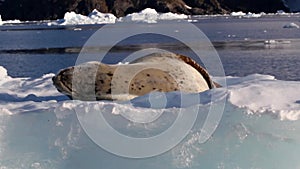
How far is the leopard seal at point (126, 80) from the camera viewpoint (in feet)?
17.1

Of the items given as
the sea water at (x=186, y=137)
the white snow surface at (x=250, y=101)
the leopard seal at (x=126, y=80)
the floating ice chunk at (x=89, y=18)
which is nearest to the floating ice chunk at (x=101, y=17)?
the floating ice chunk at (x=89, y=18)

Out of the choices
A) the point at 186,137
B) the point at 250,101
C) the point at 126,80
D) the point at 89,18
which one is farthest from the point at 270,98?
the point at 89,18

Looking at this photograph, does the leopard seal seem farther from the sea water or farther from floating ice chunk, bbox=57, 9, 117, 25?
floating ice chunk, bbox=57, 9, 117, 25

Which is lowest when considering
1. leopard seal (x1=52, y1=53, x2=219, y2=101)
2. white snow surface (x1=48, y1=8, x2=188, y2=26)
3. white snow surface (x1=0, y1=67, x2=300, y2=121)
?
white snow surface (x1=48, y1=8, x2=188, y2=26)

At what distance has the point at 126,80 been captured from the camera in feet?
17.4

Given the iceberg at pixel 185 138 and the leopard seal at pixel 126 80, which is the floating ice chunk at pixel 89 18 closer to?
the leopard seal at pixel 126 80

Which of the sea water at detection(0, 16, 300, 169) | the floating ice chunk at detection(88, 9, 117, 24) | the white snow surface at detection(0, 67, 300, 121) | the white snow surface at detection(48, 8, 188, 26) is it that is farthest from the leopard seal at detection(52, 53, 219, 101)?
the floating ice chunk at detection(88, 9, 117, 24)

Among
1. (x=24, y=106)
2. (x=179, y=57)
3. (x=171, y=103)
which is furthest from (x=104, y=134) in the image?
(x=179, y=57)

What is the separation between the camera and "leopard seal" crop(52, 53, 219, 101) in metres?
5.21

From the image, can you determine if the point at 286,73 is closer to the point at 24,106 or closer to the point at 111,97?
the point at 111,97

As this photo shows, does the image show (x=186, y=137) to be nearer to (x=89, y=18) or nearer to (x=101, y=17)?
(x=89, y=18)

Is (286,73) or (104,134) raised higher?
(104,134)

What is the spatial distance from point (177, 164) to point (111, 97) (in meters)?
1.64

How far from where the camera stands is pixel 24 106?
423cm
